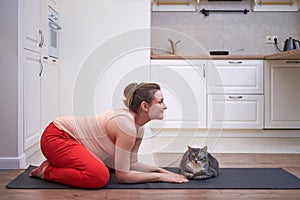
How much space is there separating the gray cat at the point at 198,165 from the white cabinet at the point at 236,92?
1931 millimetres

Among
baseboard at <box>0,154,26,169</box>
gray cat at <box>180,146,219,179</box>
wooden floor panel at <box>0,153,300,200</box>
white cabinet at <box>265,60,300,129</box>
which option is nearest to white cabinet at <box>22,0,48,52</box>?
baseboard at <box>0,154,26,169</box>

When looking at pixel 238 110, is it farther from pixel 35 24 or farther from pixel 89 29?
pixel 35 24

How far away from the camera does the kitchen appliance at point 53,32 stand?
3723 mm

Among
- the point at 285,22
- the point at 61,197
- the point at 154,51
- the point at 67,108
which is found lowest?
the point at 61,197

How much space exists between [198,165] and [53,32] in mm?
2238

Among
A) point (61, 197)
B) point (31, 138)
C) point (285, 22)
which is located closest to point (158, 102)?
point (61, 197)

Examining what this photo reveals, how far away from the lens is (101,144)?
2279 millimetres

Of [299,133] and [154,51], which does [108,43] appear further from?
[299,133]

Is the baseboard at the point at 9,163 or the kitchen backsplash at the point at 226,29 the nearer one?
the baseboard at the point at 9,163

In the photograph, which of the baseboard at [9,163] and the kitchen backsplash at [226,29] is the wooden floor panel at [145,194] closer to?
the baseboard at [9,163]

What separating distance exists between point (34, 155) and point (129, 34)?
1.71m

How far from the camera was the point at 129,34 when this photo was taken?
4344 millimetres

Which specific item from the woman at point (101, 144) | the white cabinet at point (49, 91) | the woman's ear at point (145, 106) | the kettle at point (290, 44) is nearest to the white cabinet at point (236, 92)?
the kettle at point (290, 44)

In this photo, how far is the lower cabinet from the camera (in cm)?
427
